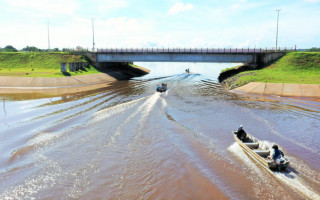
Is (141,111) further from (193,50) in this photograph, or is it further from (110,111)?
(193,50)

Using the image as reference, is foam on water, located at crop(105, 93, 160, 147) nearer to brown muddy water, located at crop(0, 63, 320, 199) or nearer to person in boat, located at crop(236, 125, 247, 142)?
brown muddy water, located at crop(0, 63, 320, 199)

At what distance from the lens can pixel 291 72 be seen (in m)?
53.2

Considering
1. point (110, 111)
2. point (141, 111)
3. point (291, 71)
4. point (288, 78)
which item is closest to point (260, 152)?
point (141, 111)

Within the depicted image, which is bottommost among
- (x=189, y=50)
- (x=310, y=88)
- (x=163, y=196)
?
(x=163, y=196)

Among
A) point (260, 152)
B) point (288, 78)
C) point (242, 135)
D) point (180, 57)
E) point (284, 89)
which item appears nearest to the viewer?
point (260, 152)

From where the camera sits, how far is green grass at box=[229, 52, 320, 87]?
47844 millimetres

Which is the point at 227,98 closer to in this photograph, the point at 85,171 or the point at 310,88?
the point at 310,88

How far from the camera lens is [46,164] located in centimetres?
1748

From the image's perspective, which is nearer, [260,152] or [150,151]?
[260,152]

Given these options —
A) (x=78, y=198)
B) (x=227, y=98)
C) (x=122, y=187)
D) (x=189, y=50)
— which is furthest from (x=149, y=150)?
(x=189, y=50)

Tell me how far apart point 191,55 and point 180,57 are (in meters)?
3.26

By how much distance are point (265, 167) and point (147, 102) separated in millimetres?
23670

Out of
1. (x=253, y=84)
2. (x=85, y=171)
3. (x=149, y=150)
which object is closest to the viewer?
(x=85, y=171)

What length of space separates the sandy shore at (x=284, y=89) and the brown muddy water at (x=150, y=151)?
6.92 metres
